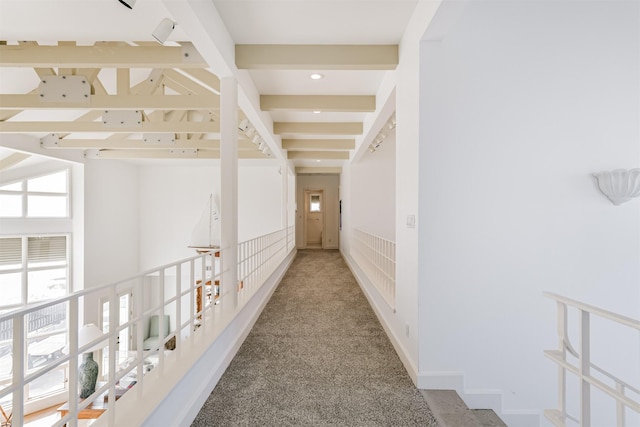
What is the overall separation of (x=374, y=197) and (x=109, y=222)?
634cm

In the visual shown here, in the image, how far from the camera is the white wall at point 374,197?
6578mm

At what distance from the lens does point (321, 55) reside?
105 inches

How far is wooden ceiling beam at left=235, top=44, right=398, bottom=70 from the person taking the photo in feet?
8.73

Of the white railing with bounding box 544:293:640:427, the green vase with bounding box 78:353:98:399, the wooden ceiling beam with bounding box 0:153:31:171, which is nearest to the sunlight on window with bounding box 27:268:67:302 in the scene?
the wooden ceiling beam with bounding box 0:153:31:171

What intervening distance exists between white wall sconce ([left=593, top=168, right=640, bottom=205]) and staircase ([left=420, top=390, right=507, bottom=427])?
66.4 inches

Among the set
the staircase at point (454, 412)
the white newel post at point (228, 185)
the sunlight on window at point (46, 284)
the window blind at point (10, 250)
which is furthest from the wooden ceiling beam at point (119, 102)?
the sunlight on window at point (46, 284)

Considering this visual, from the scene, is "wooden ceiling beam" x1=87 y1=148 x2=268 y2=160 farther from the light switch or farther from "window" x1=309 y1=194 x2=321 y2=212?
the light switch

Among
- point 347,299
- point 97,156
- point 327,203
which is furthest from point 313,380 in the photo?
point 327,203

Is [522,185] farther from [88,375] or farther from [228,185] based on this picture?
[88,375]

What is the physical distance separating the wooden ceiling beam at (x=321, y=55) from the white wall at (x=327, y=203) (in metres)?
7.75

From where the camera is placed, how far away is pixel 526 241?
220 cm

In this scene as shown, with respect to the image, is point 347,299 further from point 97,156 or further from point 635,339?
point 97,156

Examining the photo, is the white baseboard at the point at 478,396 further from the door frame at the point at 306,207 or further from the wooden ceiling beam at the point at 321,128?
the door frame at the point at 306,207

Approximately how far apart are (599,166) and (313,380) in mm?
2486
